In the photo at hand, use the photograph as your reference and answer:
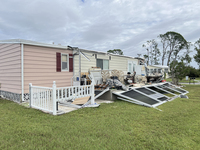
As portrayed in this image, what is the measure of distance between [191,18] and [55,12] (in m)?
14.2

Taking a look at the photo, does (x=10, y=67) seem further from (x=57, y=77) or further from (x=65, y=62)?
(x=65, y=62)

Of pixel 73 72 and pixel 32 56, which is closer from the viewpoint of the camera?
pixel 32 56

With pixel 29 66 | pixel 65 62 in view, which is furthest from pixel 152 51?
pixel 29 66

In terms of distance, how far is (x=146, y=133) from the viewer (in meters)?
3.06

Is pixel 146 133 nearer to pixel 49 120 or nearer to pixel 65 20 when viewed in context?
pixel 49 120

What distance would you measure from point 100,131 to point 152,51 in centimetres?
3924

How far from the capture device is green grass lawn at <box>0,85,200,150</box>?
2.55 meters

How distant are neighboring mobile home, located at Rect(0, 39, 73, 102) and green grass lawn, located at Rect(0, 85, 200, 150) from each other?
7.50 feet

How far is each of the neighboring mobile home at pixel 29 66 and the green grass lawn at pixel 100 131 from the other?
229 centimetres

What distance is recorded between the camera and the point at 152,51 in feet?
127

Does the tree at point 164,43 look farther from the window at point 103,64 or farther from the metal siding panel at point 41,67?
the metal siding panel at point 41,67

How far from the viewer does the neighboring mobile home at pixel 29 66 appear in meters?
6.21

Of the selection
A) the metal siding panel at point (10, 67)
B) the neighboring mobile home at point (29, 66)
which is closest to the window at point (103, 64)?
the neighboring mobile home at point (29, 66)

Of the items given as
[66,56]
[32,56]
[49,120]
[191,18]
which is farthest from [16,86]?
[191,18]
